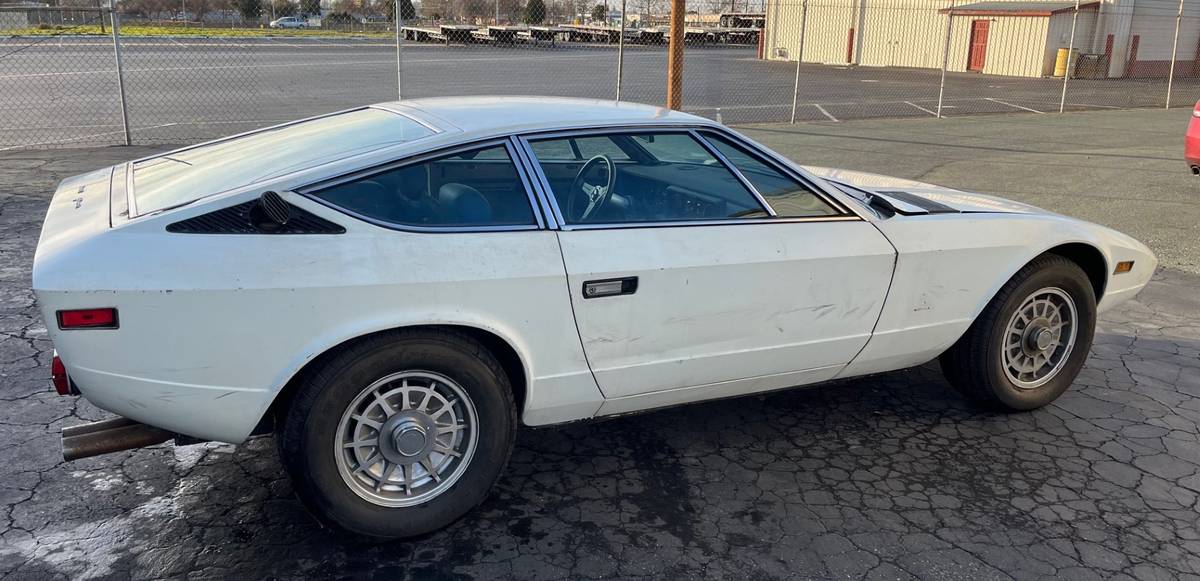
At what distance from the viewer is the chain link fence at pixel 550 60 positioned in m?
Result: 15.7

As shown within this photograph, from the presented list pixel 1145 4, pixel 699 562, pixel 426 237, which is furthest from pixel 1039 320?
pixel 1145 4

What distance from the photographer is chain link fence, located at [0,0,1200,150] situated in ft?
51.4

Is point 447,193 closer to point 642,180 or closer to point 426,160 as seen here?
point 426,160

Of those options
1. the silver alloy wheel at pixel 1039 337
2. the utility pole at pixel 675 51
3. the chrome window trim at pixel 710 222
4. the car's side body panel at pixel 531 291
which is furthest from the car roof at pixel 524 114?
the utility pole at pixel 675 51

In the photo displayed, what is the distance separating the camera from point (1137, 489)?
3736mm

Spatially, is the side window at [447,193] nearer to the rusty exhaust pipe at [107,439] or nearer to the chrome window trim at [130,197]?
the chrome window trim at [130,197]

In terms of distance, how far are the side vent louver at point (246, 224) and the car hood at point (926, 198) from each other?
239 cm

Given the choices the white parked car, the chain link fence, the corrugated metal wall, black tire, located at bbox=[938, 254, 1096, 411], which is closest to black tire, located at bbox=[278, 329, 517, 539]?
black tire, located at bbox=[938, 254, 1096, 411]

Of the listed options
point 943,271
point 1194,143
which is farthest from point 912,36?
point 943,271

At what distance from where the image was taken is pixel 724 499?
358 centimetres

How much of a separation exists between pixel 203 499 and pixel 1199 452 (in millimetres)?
4190

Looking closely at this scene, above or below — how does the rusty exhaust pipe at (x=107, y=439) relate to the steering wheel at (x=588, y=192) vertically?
below

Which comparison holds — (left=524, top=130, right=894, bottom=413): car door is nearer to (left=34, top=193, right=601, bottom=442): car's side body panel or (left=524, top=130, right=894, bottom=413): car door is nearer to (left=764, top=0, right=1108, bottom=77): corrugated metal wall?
(left=34, top=193, right=601, bottom=442): car's side body panel

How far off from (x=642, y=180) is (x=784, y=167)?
584mm
